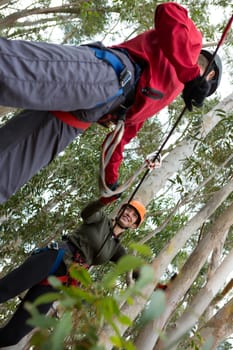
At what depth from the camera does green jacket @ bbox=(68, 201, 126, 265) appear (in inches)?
98.7

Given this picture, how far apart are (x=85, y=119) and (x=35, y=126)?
176 mm

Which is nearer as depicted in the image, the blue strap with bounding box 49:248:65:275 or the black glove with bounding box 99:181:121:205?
the black glove with bounding box 99:181:121:205

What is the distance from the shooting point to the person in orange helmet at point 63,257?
2.42 m

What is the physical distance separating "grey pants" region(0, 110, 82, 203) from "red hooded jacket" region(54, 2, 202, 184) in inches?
11.5

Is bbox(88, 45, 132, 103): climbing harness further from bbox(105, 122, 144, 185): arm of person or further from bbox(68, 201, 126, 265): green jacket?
bbox(68, 201, 126, 265): green jacket

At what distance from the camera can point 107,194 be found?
204 cm

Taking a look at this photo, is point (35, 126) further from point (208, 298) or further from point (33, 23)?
point (33, 23)

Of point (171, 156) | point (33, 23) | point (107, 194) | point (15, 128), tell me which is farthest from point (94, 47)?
point (33, 23)

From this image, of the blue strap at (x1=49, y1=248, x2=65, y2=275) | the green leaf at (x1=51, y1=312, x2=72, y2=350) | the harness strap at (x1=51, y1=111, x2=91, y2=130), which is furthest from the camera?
the blue strap at (x1=49, y1=248, x2=65, y2=275)

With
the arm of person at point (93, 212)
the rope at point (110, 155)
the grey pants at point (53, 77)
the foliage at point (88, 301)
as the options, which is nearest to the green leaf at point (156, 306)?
the foliage at point (88, 301)

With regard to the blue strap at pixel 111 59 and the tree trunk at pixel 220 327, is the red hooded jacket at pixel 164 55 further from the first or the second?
the tree trunk at pixel 220 327

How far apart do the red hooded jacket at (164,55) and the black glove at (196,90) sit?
2 cm

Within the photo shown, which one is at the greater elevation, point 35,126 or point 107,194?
point 35,126

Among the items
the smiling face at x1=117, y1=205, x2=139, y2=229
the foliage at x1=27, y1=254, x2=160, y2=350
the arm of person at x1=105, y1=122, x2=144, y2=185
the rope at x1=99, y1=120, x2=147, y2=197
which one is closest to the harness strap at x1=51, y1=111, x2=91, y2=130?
the rope at x1=99, y1=120, x2=147, y2=197
